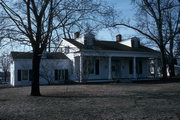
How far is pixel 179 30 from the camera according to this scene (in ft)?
89.3

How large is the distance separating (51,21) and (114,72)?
18124 millimetres

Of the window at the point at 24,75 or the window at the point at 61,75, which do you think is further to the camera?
the window at the point at 61,75

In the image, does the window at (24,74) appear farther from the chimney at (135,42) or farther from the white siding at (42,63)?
the chimney at (135,42)

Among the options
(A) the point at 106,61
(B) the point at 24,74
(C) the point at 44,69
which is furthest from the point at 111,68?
(B) the point at 24,74

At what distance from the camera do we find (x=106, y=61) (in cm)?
2869

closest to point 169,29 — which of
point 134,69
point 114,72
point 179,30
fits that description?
point 179,30

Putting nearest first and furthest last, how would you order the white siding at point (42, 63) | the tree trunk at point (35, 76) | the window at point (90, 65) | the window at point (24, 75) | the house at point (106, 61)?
the tree trunk at point (35, 76) → the white siding at point (42, 63) → the window at point (24, 75) → the house at point (106, 61) → the window at point (90, 65)

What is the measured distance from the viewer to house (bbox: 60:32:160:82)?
25.6 m

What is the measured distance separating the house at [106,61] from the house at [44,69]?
117 cm

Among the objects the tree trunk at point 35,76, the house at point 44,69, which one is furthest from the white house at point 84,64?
the tree trunk at point 35,76

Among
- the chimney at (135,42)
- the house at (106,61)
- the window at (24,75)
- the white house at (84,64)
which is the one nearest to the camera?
the window at (24,75)

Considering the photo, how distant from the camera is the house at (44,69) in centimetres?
2473

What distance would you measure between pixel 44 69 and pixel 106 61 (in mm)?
8055

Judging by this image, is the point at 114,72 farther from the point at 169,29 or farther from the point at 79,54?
the point at 169,29
